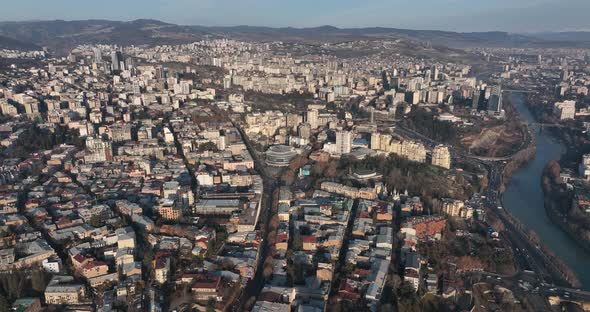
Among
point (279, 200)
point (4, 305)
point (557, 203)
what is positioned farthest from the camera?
point (557, 203)

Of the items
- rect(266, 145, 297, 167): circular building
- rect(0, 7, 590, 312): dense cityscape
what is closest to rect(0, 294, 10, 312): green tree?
rect(0, 7, 590, 312): dense cityscape

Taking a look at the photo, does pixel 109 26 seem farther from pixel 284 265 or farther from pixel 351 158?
pixel 284 265

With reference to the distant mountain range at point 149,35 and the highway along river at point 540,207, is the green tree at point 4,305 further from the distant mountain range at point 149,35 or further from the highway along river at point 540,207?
the distant mountain range at point 149,35

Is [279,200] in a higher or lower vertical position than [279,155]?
lower

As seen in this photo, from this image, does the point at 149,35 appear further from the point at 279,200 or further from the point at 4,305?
the point at 4,305

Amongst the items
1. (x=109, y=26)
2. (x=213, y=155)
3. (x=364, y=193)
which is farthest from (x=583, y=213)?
(x=109, y=26)

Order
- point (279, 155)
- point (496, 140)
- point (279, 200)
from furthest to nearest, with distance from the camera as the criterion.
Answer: point (496, 140)
point (279, 155)
point (279, 200)

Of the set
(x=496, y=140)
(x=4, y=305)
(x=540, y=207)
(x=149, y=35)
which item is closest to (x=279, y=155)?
(x=540, y=207)

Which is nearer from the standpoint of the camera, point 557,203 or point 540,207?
point 557,203
